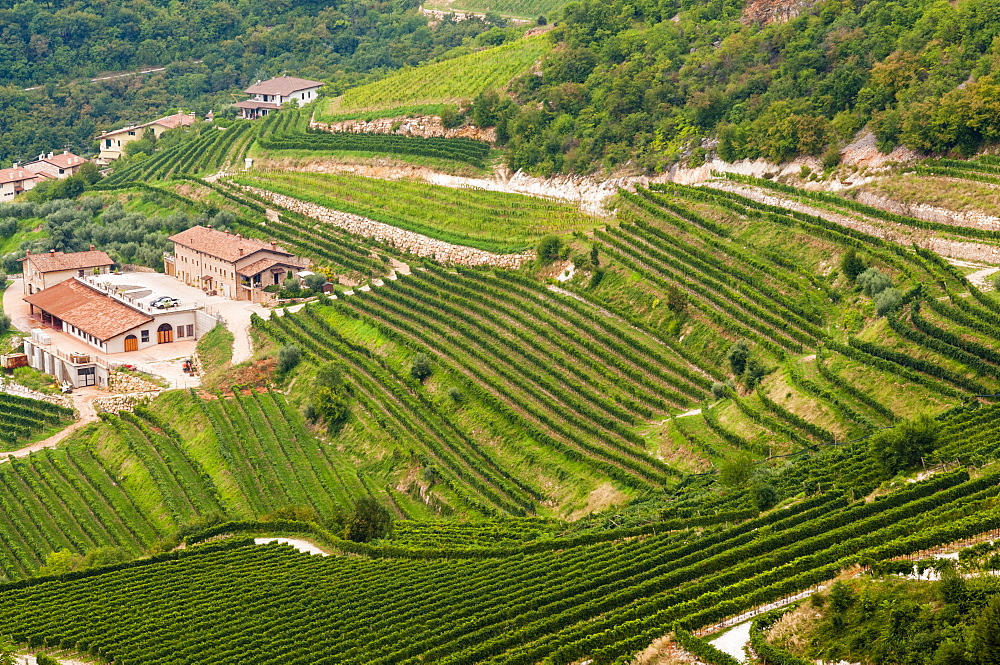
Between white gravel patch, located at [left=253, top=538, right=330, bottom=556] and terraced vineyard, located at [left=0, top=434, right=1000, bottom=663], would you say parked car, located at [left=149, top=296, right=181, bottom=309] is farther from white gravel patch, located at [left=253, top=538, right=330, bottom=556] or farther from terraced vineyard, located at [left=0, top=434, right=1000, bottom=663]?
terraced vineyard, located at [left=0, top=434, right=1000, bottom=663]

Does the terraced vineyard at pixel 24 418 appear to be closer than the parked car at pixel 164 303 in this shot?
Yes

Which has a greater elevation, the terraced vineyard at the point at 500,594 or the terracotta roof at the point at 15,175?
the terraced vineyard at the point at 500,594

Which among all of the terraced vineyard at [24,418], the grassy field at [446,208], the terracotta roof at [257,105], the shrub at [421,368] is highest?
the terracotta roof at [257,105]

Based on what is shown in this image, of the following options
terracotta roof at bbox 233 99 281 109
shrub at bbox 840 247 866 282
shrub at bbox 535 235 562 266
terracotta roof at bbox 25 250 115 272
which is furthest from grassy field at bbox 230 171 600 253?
terracotta roof at bbox 233 99 281 109

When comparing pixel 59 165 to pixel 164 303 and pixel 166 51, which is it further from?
pixel 164 303

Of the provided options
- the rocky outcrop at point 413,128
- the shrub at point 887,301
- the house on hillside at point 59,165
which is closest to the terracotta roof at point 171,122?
the house on hillside at point 59,165

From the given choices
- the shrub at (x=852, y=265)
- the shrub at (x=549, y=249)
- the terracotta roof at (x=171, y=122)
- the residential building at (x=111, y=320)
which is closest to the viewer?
the shrub at (x=852, y=265)

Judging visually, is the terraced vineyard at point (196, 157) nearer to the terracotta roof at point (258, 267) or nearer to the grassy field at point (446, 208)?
the grassy field at point (446, 208)
